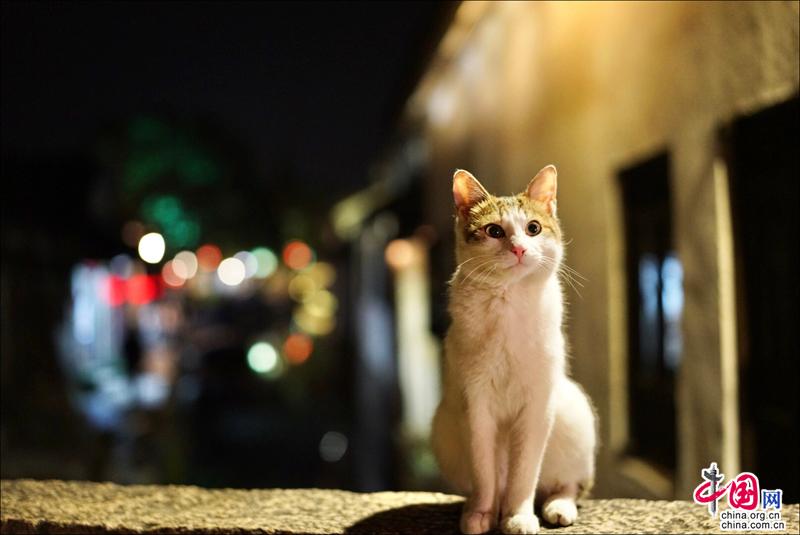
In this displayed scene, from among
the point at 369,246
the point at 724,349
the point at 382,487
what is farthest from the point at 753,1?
the point at 369,246

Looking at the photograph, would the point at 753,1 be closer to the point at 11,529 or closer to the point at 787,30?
the point at 787,30

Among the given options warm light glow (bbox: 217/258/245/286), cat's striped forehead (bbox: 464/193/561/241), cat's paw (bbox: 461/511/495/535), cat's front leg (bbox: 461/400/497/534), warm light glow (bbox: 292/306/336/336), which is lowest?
cat's paw (bbox: 461/511/495/535)

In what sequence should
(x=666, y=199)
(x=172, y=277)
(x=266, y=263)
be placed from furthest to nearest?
(x=266, y=263) < (x=172, y=277) < (x=666, y=199)

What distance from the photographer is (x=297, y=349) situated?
81.3ft

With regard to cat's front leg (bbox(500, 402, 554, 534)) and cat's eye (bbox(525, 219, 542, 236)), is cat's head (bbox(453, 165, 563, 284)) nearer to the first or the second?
cat's eye (bbox(525, 219, 542, 236))

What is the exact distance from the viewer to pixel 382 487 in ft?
45.4

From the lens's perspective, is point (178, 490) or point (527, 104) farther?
point (527, 104)

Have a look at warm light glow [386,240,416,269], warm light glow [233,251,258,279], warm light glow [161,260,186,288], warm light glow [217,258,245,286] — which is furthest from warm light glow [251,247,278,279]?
warm light glow [386,240,416,269]

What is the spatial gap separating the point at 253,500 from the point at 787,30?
10.8 feet

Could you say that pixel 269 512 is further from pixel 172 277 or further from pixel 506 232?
pixel 172 277

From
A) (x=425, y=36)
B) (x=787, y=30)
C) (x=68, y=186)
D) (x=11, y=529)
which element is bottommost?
(x=11, y=529)

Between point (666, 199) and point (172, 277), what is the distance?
57.2 ft

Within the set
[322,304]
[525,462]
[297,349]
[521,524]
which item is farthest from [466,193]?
[322,304]

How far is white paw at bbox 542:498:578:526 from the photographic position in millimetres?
2760
